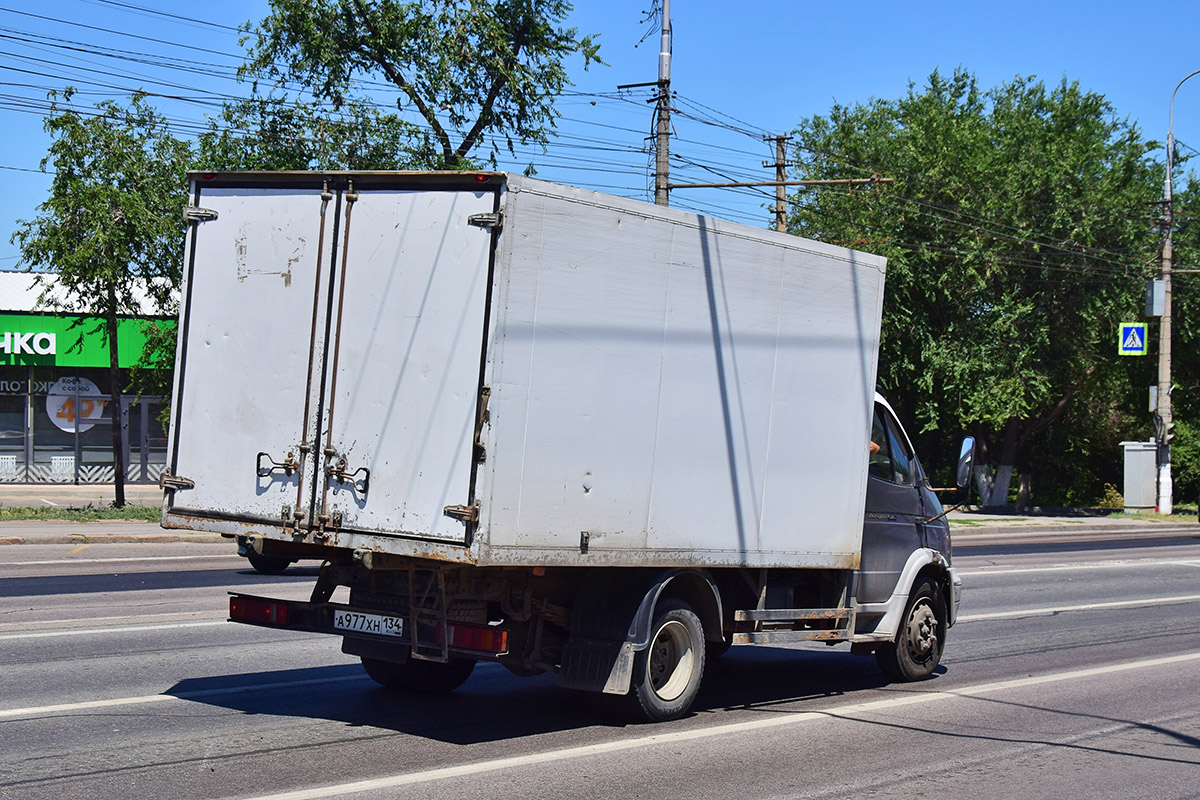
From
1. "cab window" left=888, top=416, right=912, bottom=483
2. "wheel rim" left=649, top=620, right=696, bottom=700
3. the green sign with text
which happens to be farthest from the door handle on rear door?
Result: the green sign with text

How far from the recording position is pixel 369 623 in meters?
7.20

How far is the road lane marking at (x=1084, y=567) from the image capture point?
1958 centimetres

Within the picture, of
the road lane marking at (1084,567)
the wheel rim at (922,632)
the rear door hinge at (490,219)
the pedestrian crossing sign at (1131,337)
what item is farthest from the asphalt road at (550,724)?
the pedestrian crossing sign at (1131,337)

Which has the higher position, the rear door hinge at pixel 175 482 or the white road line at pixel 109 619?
the rear door hinge at pixel 175 482

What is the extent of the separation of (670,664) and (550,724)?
2.69 ft

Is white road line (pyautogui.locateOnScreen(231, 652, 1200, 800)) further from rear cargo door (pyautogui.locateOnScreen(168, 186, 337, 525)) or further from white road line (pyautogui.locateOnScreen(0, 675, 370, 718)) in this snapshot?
white road line (pyautogui.locateOnScreen(0, 675, 370, 718))

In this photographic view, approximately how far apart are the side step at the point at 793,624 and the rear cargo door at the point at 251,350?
312cm

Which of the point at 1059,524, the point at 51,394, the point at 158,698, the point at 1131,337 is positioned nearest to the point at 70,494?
the point at 51,394

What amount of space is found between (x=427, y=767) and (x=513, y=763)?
46cm

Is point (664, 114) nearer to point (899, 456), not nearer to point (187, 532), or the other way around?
point (187, 532)

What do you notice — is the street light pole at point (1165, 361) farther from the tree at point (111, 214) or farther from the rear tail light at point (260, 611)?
the rear tail light at point (260, 611)

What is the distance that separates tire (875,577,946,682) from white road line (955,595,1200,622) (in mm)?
3223

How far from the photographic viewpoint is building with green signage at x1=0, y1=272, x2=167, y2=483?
3312 cm

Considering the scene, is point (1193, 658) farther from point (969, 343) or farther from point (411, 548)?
point (969, 343)
